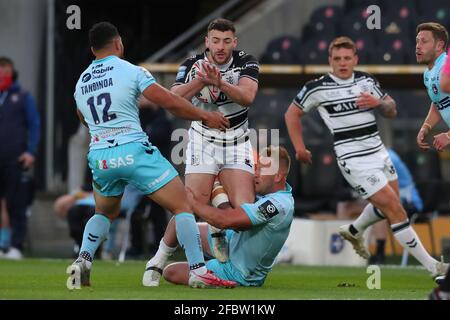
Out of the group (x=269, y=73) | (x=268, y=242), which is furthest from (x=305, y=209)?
(x=268, y=242)

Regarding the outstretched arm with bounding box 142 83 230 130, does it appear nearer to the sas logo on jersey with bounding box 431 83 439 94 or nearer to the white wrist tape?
the white wrist tape

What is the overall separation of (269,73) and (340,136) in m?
5.23

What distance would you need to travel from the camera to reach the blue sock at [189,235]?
9.71m

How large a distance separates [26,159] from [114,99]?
6.44 meters

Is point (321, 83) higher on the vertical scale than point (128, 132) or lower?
higher

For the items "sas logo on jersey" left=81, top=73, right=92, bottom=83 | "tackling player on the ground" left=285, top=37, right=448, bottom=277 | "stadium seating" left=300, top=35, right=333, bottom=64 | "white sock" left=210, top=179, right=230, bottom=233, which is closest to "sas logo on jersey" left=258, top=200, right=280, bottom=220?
"white sock" left=210, top=179, right=230, bottom=233

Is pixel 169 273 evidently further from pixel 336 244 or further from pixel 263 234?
pixel 336 244

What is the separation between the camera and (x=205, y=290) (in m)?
9.66

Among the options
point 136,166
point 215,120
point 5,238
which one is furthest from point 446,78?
point 5,238

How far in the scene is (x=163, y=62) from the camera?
20.9 meters

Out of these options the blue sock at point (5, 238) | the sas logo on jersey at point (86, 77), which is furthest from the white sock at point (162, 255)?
the blue sock at point (5, 238)

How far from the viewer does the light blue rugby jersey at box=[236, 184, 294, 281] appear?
10.0 metres
